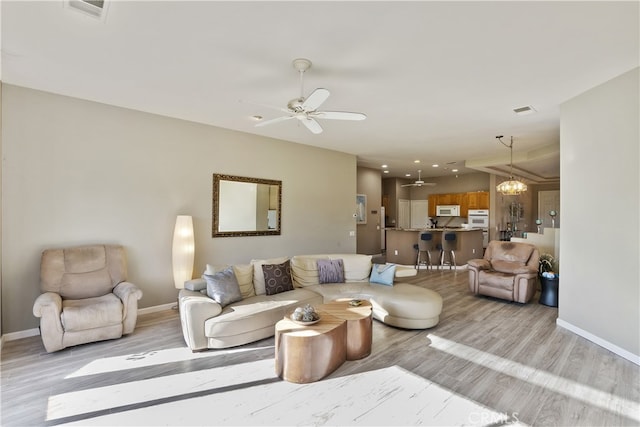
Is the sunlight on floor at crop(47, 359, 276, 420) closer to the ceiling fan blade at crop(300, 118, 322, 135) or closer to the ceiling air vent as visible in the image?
the ceiling fan blade at crop(300, 118, 322, 135)

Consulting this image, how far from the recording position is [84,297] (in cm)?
366

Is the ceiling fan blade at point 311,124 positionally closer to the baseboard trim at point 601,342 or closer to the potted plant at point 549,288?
the baseboard trim at point 601,342

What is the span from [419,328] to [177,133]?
4.55m

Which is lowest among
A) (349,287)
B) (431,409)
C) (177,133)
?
(431,409)

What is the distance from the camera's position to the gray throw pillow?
11.6 ft

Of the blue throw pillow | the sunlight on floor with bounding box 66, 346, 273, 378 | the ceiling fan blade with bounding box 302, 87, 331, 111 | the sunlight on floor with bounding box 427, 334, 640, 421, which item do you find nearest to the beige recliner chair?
the sunlight on floor with bounding box 66, 346, 273, 378

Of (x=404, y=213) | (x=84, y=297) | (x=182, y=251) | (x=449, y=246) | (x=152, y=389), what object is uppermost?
(x=404, y=213)

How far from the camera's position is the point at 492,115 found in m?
4.48

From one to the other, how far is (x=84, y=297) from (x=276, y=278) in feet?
7.61

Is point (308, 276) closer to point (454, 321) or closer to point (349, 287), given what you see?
point (349, 287)

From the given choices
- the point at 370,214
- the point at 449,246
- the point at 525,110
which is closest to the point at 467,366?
the point at 525,110

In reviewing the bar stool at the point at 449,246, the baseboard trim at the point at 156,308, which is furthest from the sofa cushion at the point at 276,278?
the bar stool at the point at 449,246

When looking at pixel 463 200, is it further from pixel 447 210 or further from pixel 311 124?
pixel 311 124

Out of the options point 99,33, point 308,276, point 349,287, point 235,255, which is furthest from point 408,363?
point 99,33
